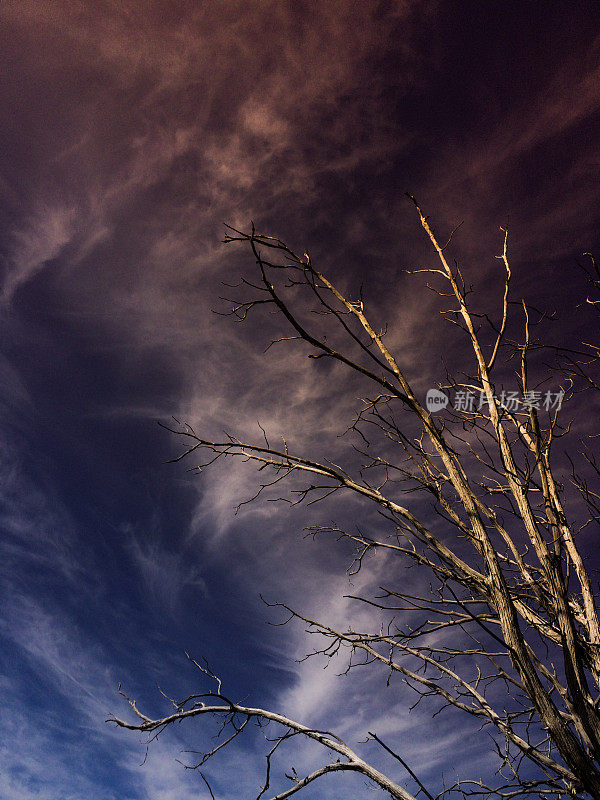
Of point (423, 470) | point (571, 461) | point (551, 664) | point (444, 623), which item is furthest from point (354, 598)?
point (571, 461)

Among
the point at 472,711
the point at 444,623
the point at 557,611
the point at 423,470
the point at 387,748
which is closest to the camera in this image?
the point at 387,748

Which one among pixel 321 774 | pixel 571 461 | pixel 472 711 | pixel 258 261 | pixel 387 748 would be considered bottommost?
pixel 321 774

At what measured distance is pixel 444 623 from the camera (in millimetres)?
3471

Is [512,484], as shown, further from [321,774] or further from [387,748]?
[321,774]

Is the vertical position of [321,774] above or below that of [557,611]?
below

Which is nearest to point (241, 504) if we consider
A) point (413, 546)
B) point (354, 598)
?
point (354, 598)

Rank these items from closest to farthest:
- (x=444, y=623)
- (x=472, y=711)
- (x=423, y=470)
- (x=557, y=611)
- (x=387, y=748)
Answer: (x=387, y=748), (x=557, y=611), (x=472, y=711), (x=423, y=470), (x=444, y=623)

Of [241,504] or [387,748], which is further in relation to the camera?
[241,504]

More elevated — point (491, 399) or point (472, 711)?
point (491, 399)

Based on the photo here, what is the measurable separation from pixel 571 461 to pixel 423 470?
1.42 meters

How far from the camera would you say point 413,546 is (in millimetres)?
3098

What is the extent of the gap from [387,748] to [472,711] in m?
0.83

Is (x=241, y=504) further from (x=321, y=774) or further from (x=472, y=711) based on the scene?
(x=472, y=711)

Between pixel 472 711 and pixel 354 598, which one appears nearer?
pixel 472 711
